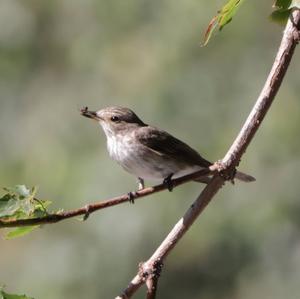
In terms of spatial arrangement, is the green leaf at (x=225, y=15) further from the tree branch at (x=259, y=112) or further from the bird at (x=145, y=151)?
the bird at (x=145, y=151)

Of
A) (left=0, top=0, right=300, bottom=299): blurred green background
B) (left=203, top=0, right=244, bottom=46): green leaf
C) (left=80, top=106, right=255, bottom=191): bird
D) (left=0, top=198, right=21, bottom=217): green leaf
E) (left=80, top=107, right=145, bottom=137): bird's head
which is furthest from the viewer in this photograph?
(left=0, top=0, right=300, bottom=299): blurred green background

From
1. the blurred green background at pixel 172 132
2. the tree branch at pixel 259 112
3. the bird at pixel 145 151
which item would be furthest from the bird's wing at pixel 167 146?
the tree branch at pixel 259 112

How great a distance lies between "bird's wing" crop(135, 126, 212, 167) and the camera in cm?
440

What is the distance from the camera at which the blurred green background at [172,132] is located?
6.03 meters

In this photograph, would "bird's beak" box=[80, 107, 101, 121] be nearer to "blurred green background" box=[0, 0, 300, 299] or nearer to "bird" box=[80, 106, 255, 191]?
"bird" box=[80, 106, 255, 191]

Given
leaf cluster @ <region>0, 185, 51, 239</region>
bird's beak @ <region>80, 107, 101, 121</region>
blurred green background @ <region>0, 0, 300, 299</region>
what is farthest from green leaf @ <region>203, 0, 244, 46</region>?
blurred green background @ <region>0, 0, 300, 299</region>

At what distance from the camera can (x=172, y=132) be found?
6.22 meters

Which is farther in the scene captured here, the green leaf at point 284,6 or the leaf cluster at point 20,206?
the leaf cluster at point 20,206

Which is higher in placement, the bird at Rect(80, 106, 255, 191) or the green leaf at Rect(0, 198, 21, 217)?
the green leaf at Rect(0, 198, 21, 217)

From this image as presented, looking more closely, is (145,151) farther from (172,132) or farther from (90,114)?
(172,132)

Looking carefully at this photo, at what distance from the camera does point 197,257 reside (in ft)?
21.6

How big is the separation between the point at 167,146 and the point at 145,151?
16cm

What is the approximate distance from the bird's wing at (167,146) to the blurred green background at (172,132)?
1290mm

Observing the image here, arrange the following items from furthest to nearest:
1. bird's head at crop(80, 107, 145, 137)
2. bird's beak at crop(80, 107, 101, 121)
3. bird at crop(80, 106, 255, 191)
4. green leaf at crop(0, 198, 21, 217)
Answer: bird's head at crop(80, 107, 145, 137), bird at crop(80, 106, 255, 191), bird's beak at crop(80, 107, 101, 121), green leaf at crop(0, 198, 21, 217)
